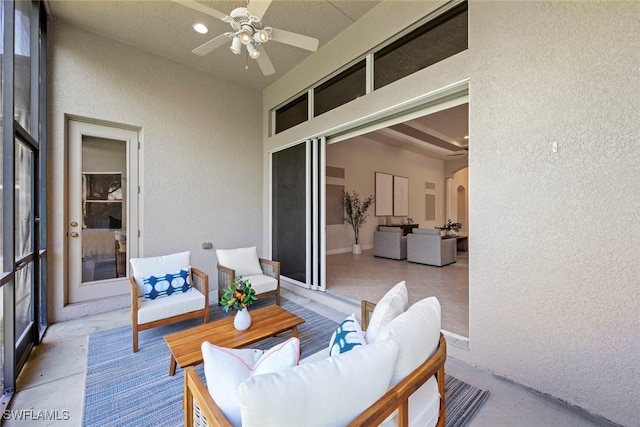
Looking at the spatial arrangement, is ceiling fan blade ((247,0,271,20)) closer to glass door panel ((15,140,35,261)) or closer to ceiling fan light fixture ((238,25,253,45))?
ceiling fan light fixture ((238,25,253,45))

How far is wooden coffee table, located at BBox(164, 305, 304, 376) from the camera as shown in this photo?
1854mm

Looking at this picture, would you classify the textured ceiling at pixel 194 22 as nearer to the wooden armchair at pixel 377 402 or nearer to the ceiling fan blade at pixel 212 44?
the ceiling fan blade at pixel 212 44

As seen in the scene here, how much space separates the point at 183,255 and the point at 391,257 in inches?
195

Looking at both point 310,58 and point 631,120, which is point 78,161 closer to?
point 310,58

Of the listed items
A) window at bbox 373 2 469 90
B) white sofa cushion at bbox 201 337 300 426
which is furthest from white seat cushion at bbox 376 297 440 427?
window at bbox 373 2 469 90

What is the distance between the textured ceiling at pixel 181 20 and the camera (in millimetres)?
2959

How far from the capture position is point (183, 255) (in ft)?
10.8

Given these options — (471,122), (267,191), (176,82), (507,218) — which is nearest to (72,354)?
(267,191)

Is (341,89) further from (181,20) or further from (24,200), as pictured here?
(24,200)

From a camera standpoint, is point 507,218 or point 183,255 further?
point 183,255

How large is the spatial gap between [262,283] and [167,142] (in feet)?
8.47

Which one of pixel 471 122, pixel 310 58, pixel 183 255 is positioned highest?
pixel 310 58

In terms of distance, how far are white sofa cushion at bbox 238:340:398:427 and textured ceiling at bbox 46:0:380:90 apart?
3.45m

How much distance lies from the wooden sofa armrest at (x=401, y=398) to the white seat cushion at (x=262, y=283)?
2.49 metres
